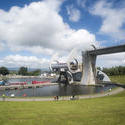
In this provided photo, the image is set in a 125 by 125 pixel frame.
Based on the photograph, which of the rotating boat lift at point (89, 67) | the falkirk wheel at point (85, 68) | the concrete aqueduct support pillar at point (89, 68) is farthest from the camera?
the concrete aqueduct support pillar at point (89, 68)

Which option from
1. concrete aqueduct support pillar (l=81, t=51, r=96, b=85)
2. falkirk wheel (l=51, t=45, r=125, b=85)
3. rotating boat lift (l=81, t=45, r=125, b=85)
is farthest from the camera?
concrete aqueduct support pillar (l=81, t=51, r=96, b=85)

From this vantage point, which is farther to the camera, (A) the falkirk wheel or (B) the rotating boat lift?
(B) the rotating boat lift

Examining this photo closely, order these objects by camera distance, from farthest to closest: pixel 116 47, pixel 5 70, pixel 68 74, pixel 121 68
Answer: pixel 5 70, pixel 121 68, pixel 68 74, pixel 116 47

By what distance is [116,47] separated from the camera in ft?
238

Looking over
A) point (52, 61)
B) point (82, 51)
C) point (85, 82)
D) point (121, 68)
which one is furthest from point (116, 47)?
point (121, 68)

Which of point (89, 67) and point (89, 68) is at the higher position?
point (89, 67)

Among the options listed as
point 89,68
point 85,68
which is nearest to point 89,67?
point 89,68

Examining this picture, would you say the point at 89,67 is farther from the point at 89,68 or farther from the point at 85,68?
the point at 85,68

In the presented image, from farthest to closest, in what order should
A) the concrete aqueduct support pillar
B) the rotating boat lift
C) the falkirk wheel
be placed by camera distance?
the concrete aqueduct support pillar
the rotating boat lift
the falkirk wheel

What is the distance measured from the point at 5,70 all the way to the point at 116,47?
15694 cm

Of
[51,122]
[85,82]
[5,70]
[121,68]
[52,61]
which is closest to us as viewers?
[51,122]

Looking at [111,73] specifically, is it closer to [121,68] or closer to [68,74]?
[121,68]

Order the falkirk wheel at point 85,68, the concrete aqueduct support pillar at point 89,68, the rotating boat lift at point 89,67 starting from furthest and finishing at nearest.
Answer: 1. the concrete aqueduct support pillar at point 89,68
2. the rotating boat lift at point 89,67
3. the falkirk wheel at point 85,68

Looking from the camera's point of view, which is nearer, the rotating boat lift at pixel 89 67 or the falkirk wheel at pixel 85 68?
the falkirk wheel at pixel 85 68
